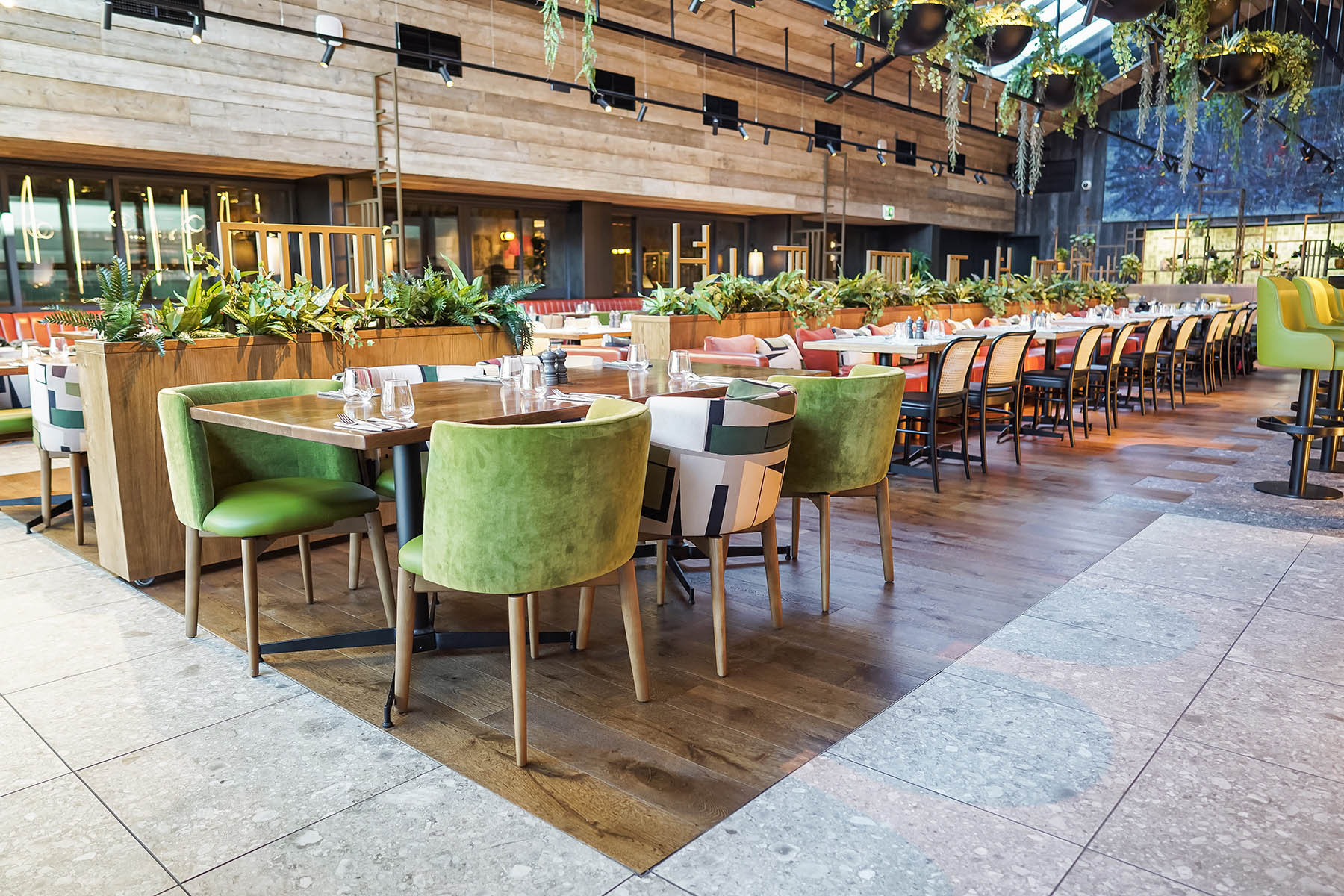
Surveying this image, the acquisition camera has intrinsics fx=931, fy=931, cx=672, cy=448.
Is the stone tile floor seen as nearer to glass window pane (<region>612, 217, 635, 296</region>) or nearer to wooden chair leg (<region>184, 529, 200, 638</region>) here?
wooden chair leg (<region>184, 529, 200, 638</region>)

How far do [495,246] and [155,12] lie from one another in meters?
5.54

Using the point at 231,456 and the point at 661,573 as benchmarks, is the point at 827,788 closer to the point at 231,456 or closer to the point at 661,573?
the point at 661,573

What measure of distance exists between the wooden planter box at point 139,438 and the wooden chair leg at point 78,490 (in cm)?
41

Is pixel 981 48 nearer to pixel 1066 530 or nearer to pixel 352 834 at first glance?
pixel 1066 530

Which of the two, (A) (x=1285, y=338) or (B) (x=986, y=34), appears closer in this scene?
(A) (x=1285, y=338)

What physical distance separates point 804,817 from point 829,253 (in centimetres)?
1631

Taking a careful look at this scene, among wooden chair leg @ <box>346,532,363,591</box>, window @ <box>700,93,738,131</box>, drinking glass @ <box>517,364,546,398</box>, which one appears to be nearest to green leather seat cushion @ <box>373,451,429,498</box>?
wooden chair leg @ <box>346,532,363,591</box>

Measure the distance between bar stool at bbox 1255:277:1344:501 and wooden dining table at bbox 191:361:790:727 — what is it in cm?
364

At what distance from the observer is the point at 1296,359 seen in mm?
5109

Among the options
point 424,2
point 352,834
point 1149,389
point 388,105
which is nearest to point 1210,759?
point 352,834

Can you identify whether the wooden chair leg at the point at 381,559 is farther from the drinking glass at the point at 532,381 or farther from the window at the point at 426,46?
the window at the point at 426,46

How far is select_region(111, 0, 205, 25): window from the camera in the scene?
7.15m

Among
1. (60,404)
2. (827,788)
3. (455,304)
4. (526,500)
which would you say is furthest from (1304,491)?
(60,404)

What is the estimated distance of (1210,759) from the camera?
2.36 meters
